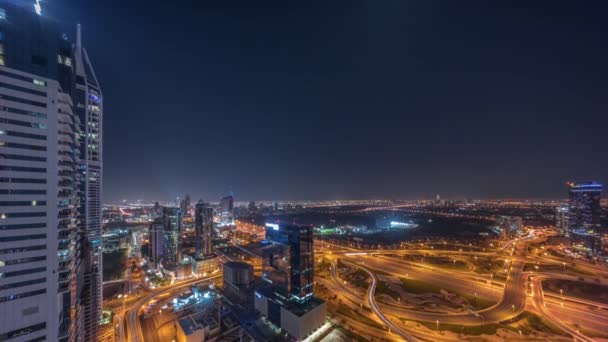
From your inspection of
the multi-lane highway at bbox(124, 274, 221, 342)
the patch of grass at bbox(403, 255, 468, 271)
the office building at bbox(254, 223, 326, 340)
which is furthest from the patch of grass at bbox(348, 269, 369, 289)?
the multi-lane highway at bbox(124, 274, 221, 342)

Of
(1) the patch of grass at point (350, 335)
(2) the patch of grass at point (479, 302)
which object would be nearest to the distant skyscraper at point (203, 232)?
(1) the patch of grass at point (350, 335)

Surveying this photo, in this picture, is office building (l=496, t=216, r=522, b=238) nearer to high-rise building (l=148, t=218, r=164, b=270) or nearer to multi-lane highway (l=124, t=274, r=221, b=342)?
multi-lane highway (l=124, t=274, r=221, b=342)

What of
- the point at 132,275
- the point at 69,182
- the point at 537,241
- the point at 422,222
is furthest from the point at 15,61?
the point at 422,222

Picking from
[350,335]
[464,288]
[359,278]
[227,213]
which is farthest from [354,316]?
[227,213]

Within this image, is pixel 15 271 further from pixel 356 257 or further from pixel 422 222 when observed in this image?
pixel 422 222

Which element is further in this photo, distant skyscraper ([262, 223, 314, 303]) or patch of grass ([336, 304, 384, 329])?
distant skyscraper ([262, 223, 314, 303])

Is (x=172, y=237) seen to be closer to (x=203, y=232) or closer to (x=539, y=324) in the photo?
(x=203, y=232)
